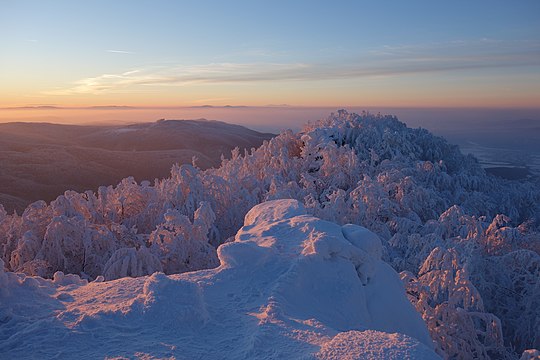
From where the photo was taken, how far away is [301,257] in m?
5.32

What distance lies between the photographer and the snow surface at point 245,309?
12.3ft

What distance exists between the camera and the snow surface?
12.3 feet

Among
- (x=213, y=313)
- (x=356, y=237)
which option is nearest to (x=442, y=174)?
(x=356, y=237)

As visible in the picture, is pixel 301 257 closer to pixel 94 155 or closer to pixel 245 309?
pixel 245 309

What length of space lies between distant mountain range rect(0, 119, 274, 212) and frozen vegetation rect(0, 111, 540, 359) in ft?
17.8

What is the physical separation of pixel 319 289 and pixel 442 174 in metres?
13.1

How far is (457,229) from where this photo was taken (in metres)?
11.3

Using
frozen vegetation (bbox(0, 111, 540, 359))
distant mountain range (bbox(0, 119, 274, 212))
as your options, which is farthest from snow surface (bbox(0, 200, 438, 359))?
distant mountain range (bbox(0, 119, 274, 212))

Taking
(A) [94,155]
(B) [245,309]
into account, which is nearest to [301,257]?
(B) [245,309]

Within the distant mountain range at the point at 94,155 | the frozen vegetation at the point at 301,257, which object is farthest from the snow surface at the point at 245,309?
the distant mountain range at the point at 94,155

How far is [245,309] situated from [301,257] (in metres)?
1.07

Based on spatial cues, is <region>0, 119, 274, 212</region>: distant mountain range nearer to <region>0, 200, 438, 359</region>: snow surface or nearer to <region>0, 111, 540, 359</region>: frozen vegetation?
<region>0, 111, 540, 359</region>: frozen vegetation

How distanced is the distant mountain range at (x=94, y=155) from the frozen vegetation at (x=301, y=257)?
542 cm

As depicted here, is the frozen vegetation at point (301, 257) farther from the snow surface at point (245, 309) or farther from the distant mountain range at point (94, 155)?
the distant mountain range at point (94, 155)
